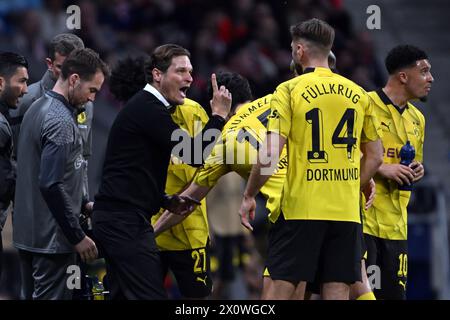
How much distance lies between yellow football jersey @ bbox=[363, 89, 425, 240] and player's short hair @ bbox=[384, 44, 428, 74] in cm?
22

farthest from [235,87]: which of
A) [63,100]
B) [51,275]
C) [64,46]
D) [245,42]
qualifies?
[245,42]

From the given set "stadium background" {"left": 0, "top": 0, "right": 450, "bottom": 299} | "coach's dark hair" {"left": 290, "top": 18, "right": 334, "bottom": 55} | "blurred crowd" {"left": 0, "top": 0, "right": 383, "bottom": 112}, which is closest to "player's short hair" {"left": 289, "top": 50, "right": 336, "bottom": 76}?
"coach's dark hair" {"left": 290, "top": 18, "right": 334, "bottom": 55}

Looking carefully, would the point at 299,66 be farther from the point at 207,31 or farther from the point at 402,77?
the point at 207,31

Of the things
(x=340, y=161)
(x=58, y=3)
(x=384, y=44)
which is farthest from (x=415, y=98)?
(x=384, y=44)

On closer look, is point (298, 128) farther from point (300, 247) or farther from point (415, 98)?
point (415, 98)

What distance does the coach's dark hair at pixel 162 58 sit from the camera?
8.13 metres

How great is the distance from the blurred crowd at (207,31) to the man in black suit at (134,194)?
7807 millimetres

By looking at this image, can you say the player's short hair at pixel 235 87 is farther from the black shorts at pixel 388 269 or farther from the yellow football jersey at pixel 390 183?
the black shorts at pixel 388 269

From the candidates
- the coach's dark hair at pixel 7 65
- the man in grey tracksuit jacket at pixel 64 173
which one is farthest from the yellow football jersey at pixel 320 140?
the coach's dark hair at pixel 7 65

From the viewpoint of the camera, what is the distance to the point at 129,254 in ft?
25.4

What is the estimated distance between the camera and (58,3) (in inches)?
653

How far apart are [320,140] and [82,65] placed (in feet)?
5.54

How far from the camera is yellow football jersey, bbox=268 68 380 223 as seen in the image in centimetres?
762

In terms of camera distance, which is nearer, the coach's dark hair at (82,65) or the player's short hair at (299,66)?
the player's short hair at (299,66)
